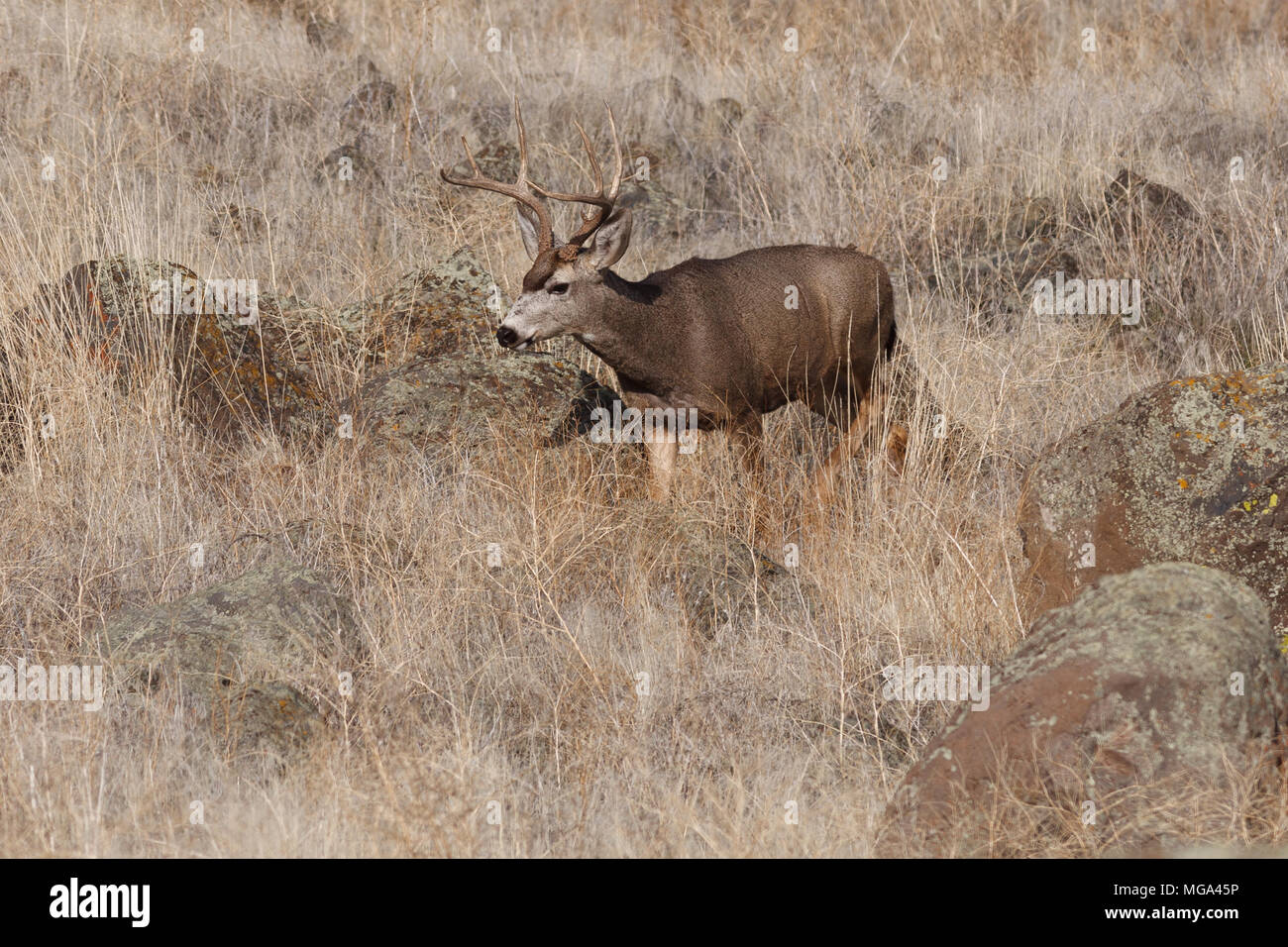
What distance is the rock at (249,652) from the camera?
4.76m

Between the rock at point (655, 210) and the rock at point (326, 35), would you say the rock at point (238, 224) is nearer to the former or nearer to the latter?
the rock at point (655, 210)

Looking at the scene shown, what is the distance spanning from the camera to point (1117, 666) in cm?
412

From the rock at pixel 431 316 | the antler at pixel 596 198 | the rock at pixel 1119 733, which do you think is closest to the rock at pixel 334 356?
the rock at pixel 431 316

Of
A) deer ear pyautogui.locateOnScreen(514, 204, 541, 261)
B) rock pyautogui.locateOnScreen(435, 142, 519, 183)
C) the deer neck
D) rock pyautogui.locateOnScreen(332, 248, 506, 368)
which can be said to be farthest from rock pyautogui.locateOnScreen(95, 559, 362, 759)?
rock pyautogui.locateOnScreen(435, 142, 519, 183)

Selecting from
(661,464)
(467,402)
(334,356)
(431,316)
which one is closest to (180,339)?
(334,356)

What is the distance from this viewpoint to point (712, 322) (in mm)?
7582

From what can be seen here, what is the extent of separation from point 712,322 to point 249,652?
321 centimetres

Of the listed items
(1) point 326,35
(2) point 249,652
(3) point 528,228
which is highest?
→ (1) point 326,35

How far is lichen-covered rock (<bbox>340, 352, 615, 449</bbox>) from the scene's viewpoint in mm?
7191

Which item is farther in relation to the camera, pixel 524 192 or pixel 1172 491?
pixel 524 192

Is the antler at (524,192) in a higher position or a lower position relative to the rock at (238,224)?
lower

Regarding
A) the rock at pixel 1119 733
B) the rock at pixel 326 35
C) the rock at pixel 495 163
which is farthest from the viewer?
the rock at pixel 326 35

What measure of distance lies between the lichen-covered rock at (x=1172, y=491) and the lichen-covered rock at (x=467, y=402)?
8.61ft

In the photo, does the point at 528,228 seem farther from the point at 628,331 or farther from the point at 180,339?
the point at 180,339
